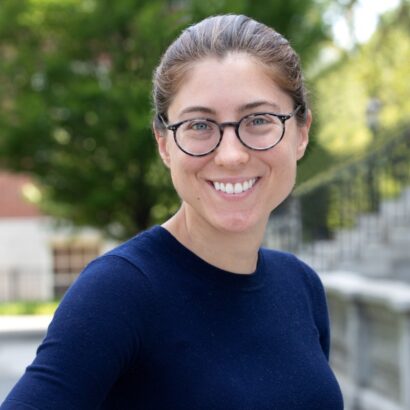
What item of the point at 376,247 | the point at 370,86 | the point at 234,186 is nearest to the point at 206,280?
the point at 234,186

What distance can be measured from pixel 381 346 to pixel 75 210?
37.3 ft

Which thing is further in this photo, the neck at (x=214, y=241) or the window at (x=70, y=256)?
the window at (x=70, y=256)

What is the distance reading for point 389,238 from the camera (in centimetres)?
1301

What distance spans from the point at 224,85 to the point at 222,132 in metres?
0.09

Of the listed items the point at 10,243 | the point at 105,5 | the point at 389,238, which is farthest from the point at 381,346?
the point at 10,243

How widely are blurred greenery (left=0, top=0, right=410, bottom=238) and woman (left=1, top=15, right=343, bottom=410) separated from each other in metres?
13.1

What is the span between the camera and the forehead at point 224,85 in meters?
1.69

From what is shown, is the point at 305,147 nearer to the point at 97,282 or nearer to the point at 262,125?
the point at 262,125

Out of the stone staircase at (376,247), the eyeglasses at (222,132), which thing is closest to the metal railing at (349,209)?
the stone staircase at (376,247)

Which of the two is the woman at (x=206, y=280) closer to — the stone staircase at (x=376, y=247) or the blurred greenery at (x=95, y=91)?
the stone staircase at (x=376, y=247)

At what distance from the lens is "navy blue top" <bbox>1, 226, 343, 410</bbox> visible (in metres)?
1.50

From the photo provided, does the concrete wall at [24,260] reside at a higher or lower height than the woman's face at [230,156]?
lower

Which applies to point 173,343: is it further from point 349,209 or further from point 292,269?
point 349,209

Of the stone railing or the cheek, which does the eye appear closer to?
the cheek
